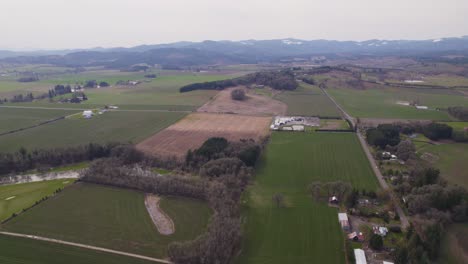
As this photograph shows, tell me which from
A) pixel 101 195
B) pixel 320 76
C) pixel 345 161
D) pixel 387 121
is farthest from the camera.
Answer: pixel 320 76

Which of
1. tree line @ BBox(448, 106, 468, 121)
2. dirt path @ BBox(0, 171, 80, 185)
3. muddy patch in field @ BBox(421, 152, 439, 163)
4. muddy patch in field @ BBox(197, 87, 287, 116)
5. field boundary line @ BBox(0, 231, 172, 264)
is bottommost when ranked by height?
field boundary line @ BBox(0, 231, 172, 264)

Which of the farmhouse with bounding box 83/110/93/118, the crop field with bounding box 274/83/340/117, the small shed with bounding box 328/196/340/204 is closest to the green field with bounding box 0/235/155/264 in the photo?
the small shed with bounding box 328/196/340/204

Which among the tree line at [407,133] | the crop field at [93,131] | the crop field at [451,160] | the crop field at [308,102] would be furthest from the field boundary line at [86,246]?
the crop field at [308,102]

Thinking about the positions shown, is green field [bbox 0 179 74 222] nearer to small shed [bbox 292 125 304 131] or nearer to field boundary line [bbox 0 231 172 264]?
field boundary line [bbox 0 231 172 264]

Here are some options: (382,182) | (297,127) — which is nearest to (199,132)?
(297,127)

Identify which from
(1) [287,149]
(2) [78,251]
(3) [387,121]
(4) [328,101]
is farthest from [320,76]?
(2) [78,251]

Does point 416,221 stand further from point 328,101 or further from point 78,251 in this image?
point 328,101
